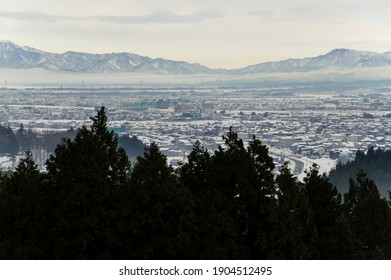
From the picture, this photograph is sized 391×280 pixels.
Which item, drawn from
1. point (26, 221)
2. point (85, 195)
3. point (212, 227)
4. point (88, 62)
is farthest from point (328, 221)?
point (88, 62)

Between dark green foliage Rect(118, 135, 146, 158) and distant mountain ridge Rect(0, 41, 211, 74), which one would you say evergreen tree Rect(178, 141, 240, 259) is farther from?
distant mountain ridge Rect(0, 41, 211, 74)

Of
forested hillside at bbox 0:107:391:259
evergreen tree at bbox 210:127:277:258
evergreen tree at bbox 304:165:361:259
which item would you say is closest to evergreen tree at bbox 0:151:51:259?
forested hillside at bbox 0:107:391:259

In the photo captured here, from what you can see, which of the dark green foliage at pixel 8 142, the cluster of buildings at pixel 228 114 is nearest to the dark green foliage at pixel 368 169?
the cluster of buildings at pixel 228 114

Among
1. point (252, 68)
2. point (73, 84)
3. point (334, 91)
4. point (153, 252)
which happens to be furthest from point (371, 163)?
point (153, 252)

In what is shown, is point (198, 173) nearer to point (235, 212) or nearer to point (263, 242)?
point (235, 212)

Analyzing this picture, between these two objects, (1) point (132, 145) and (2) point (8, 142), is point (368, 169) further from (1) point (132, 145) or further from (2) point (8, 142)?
(2) point (8, 142)

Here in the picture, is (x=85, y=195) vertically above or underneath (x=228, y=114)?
above

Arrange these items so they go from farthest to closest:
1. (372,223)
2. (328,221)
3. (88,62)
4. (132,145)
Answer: (88,62) < (132,145) < (372,223) < (328,221)
